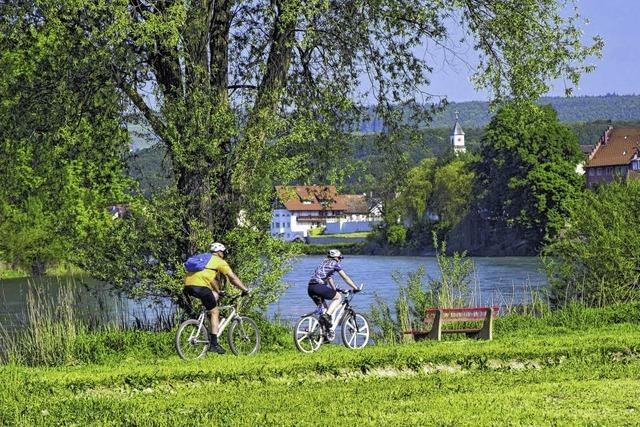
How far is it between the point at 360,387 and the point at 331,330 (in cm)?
479

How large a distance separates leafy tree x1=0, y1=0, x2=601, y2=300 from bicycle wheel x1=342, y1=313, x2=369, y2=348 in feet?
6.14

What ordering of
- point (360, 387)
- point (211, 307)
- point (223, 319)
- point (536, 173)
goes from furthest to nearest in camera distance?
point (536, 173)
point (223, 319)
point (211, 307)
point (360, 387)

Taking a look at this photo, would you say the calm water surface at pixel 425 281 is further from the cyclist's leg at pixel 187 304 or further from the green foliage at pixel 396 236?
the green foliage at pixel 396 236

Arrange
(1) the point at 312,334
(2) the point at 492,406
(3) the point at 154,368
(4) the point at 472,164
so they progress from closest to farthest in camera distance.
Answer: (2) the point at 492,406 → (3) the point at 154,368 → (1) the point at 312,334 → (4) the point at 472,164

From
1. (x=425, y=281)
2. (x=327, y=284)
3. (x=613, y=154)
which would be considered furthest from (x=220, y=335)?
(x=613, y=154)

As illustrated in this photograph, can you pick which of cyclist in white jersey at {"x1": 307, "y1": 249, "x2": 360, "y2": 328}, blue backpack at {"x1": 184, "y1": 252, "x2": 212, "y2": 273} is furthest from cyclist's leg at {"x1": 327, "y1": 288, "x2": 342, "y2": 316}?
blue backpack at {"x1": 184, "y1": 252, "x2": 212, "y2": 273}

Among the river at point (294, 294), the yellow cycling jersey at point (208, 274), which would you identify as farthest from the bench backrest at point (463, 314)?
the yellow cycling jersey at point (208, 274)

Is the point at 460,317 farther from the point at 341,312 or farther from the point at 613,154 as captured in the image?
the point at 613,154

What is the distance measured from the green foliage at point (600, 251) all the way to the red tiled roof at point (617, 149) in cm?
11295

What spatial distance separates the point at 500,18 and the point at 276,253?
5.76 metres

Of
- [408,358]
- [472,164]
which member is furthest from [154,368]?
[472,164]

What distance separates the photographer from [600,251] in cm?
2559

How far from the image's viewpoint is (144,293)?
19.6 m

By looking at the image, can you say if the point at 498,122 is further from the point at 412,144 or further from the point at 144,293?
the point at 144,293
